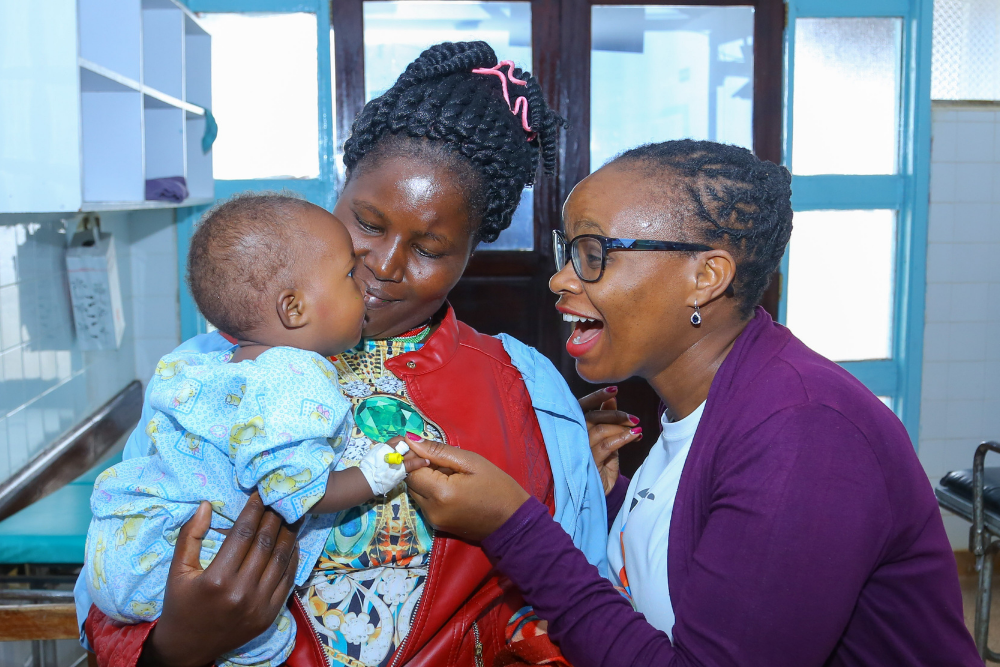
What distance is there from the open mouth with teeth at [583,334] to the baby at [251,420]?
1.29ft

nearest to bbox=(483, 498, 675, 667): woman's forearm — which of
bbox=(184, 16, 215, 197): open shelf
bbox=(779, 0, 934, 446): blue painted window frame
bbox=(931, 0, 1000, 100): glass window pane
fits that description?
bbox=(184, 16, 215, 197): open shelf

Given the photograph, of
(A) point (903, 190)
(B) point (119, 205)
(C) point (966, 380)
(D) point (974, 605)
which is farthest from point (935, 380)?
(B) point (119, 205)

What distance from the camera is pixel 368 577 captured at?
1382 millimetres

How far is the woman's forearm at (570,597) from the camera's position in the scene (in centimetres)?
116

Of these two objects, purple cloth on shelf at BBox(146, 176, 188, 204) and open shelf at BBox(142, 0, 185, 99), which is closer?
purple cloth on shelf at BBox(146, 176, 188, 204)

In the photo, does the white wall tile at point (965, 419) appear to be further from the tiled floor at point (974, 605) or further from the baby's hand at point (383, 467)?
the baby's hand at point (383, 467)

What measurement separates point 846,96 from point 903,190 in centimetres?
57

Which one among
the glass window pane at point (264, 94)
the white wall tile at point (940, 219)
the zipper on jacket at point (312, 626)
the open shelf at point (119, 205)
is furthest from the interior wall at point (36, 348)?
the white wall tile at point (940, 219)

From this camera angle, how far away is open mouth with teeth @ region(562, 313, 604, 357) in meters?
→ 1.48

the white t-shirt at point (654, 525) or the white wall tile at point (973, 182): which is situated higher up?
the white wall tile at point (973, 182)

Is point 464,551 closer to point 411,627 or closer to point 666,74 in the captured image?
point 411,627

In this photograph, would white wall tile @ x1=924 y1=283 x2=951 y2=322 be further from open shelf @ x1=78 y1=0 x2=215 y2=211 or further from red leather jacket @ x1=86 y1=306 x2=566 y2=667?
open shelf @ x1=78 y1=0 x2=215 y2=211

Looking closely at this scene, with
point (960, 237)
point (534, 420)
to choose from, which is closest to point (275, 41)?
point (534, 420)

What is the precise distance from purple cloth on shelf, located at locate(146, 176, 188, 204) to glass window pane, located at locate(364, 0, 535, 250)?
1.25 meters
